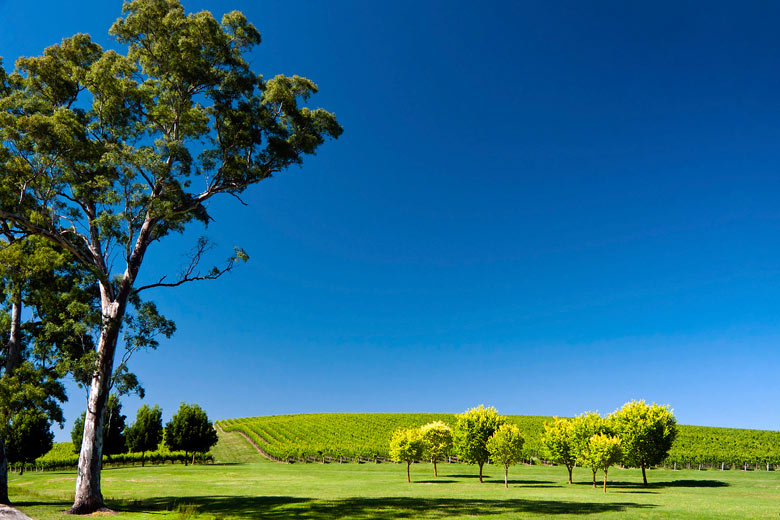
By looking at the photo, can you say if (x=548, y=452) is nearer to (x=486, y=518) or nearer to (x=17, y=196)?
(x=486, y=518)

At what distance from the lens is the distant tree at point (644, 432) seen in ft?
163

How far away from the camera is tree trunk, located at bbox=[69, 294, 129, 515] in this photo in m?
21.2

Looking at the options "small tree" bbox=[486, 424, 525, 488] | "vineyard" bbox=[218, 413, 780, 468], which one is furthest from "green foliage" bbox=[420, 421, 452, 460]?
"vineyard" bbox=[218, 413, 780, 468]

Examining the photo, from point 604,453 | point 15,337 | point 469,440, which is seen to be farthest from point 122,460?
point 604,453

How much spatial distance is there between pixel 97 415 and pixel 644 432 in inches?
2049

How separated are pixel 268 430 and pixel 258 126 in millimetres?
110396

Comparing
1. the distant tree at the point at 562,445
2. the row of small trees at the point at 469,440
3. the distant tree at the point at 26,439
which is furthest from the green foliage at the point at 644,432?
the distant tree at the point at 26,439

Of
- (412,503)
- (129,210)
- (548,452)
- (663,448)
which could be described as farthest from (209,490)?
(663,448)

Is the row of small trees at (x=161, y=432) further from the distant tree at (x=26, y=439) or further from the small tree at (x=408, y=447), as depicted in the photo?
the small tree at (x=408, y=447)

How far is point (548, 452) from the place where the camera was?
172ft

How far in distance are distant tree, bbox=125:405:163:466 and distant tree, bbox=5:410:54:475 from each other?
50.9 feet

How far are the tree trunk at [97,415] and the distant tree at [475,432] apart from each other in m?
40.7

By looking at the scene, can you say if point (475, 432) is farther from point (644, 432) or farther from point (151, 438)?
point (151, 438)

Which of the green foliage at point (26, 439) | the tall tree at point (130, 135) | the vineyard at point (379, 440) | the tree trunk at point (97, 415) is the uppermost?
the tall tree at point (130, 135)
